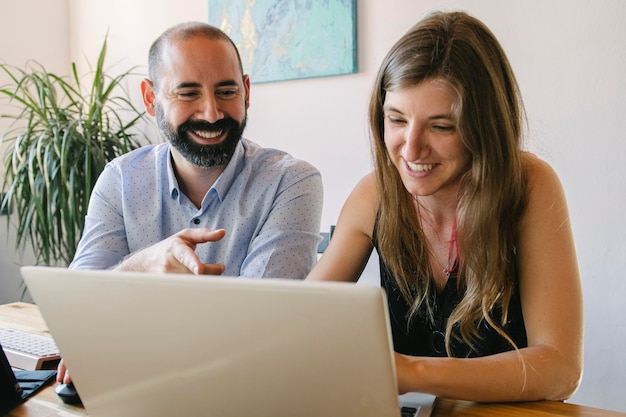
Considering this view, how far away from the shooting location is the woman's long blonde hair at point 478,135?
1125 mm

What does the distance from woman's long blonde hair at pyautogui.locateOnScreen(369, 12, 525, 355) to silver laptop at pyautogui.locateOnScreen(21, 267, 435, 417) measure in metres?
0.54

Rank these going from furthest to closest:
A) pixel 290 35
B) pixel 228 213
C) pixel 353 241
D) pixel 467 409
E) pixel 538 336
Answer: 1. pixel 290 35
2. pixel 228 213
3. pixel 353 241
4. pixel 538 336
5. pixel 467 409

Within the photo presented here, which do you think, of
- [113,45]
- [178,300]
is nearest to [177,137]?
[178,300]

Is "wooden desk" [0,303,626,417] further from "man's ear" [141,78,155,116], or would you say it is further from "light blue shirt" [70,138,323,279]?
"man's ear" [141,78,155,116]

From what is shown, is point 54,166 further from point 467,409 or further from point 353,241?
point 467,409

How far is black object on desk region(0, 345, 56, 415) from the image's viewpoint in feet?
3.22

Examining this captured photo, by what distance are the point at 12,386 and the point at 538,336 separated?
84cm

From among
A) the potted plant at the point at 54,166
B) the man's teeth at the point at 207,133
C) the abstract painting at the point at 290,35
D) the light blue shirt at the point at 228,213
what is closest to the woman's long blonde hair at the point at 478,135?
the light blue shirt at the point at 228,213

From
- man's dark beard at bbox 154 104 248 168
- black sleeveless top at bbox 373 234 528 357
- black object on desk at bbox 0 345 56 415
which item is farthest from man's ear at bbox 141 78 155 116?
black object on desk at bbox 0 345 56 415

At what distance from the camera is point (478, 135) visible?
113cm

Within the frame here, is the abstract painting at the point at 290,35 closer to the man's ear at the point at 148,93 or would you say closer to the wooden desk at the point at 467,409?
the man's ear at the point at 148,93

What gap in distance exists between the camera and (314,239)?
1.65 meters

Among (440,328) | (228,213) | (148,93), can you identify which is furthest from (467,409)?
(148,93)

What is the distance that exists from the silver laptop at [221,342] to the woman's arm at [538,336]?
236 mm
